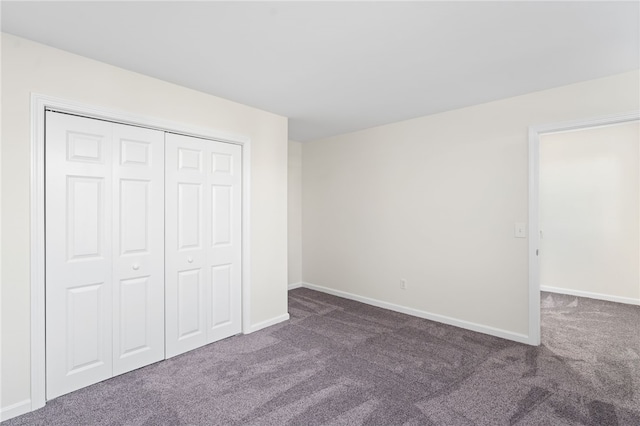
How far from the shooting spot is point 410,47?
2.26m

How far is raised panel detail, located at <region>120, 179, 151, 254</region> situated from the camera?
264 cm

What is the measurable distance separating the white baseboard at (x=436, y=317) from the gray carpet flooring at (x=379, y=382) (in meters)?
0.10

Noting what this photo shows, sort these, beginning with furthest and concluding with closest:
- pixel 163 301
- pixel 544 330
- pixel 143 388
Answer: pixel 544 330
pixel 163 301
pixel 143 388

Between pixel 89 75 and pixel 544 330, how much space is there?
4.95 metres

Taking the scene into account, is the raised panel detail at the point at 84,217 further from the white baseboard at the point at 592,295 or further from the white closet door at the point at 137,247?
the white baseboard at the point at 592,295

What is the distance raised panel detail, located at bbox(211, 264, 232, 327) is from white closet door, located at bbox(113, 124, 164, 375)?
20.6 inches

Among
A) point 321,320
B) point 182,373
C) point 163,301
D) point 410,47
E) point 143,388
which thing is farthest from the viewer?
point 321,320

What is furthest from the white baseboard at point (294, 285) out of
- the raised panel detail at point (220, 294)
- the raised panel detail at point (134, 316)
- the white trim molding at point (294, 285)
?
the raised panel detail at point (134, 316)

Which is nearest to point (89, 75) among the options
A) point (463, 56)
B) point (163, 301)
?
point (163, 301)

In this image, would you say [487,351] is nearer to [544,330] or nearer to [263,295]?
[544,330]

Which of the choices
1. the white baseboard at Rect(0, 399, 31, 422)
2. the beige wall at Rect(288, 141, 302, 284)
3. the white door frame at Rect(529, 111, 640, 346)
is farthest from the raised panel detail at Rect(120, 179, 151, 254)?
the white door frame at Rect(529, 111, 640, 346)

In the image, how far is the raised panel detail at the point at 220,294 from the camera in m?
3.28

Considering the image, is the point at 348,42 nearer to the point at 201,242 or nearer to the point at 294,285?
the point at 201,242

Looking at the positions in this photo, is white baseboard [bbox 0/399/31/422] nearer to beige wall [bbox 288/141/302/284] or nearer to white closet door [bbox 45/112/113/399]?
white closet door [bbox 45/112/113/399]
